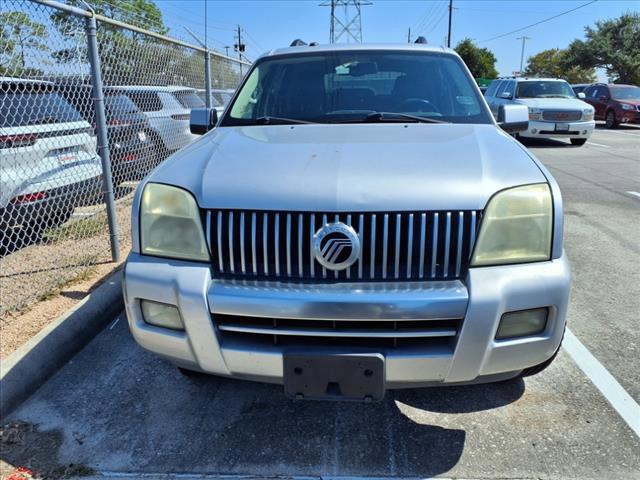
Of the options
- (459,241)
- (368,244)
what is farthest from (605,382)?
(368,244)

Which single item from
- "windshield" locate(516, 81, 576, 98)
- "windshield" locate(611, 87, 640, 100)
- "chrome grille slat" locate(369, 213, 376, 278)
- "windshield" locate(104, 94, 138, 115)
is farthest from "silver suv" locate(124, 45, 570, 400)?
"windshield" locate(611, 87, 640, 100)

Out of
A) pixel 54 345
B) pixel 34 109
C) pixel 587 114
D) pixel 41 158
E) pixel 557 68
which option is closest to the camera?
pixel 54 345

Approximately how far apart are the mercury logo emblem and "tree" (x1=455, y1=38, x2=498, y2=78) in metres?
64.1

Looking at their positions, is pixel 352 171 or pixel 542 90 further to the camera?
pixel 542 90

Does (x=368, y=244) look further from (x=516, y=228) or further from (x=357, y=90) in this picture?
(x=357, y=90)

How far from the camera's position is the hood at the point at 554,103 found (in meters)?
12.9

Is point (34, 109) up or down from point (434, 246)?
up

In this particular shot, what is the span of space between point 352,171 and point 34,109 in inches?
149

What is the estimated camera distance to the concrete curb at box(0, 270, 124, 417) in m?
2.84

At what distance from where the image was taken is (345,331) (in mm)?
2080

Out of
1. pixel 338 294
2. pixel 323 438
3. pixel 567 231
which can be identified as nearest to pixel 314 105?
pixel 338 294

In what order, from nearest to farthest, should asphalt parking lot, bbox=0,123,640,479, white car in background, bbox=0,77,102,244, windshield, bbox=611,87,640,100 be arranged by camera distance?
asphalt parking lot, bbox=0,123,640,479 < white car in background, bbox=0,77,102,244 < windshield, bbox=611,87,640,100

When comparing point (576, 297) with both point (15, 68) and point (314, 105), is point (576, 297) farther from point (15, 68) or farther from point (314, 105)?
point (15, 68)

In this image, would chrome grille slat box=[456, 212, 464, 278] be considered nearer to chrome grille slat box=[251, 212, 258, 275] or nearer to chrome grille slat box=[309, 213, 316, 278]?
chrome grille slat box=[309, 213, 316, 278]
